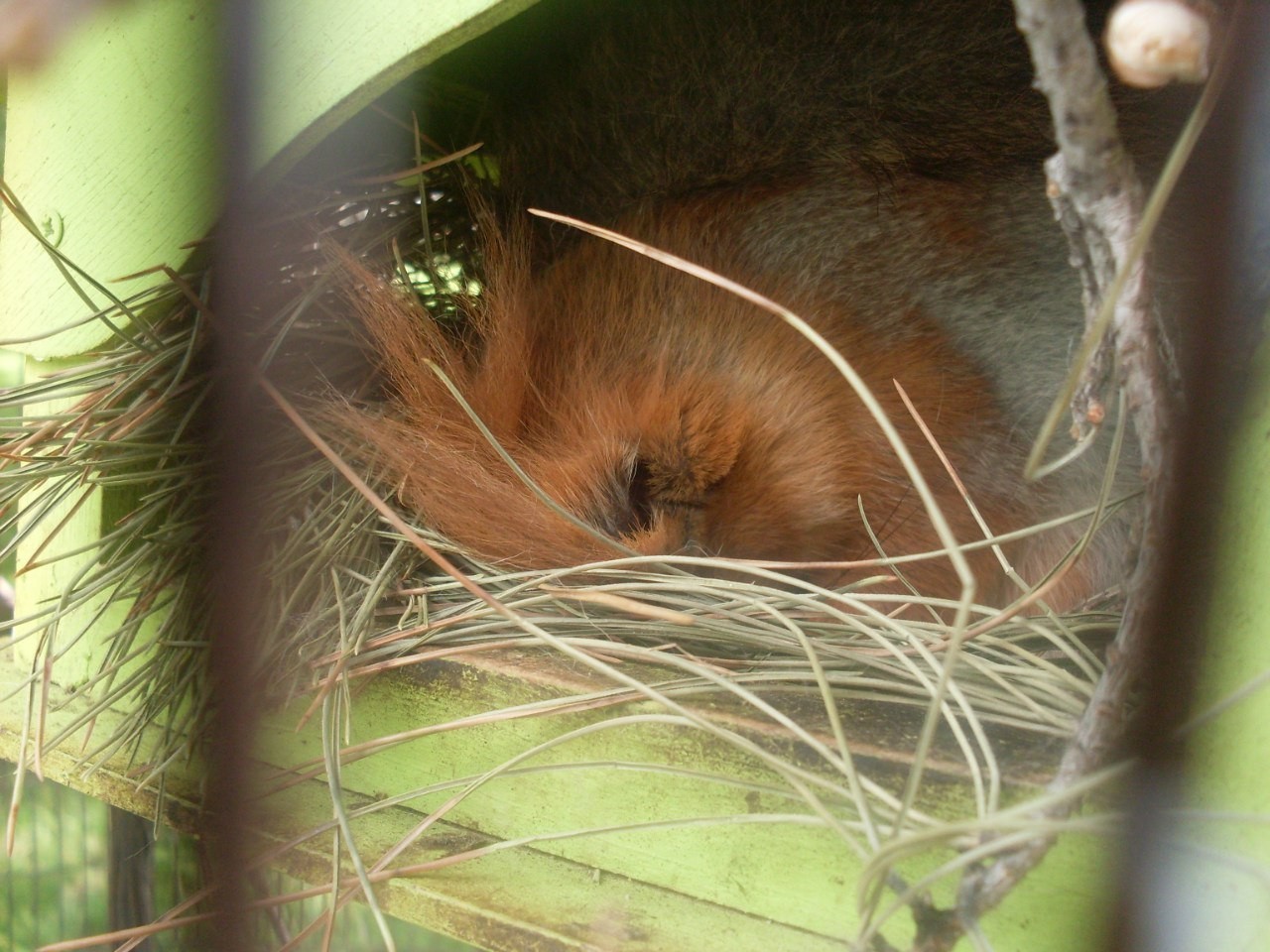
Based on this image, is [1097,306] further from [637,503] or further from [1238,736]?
[637,503]

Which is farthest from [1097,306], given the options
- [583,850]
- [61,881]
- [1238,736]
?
[61,881]

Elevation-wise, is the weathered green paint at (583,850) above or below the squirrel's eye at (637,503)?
below

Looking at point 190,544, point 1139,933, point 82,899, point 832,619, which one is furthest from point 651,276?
point 82,899

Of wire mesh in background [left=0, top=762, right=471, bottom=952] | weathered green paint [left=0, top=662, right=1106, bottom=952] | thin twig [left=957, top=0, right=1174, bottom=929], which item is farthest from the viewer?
wire mesh in background [left=0, top=762, right=471, bottom=952]

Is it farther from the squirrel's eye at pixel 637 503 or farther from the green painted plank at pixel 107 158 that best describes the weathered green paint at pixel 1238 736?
the green painted plank at pixel 107 158

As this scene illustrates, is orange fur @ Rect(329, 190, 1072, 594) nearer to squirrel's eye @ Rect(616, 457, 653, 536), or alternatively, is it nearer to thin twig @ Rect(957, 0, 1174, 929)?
squirrel's eye @ Rect(616, 457, 653, 536)

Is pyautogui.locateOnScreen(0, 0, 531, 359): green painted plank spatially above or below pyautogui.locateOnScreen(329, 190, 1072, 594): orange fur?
above

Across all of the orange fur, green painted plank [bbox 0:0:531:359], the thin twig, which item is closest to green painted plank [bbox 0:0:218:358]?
green painted plank [bbox 0:0:531:359]

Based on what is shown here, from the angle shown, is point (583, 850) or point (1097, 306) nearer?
point (1097, 306)

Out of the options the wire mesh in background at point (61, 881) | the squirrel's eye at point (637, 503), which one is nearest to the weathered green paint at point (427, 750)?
the squirrel's eye at point (637, 503)

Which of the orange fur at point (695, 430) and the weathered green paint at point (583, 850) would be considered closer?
the weathered green paint at point (583, 850)
